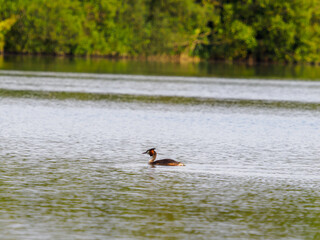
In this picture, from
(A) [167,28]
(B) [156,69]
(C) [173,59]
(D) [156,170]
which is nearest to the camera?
(D) [156,170]

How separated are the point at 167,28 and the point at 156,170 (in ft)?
346

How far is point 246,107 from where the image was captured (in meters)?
48.1

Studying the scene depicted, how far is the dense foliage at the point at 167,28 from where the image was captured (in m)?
123

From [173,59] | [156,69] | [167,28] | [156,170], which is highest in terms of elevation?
[167,28]

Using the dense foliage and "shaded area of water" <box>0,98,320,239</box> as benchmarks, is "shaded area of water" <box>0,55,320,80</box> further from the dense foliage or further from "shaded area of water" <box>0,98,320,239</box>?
"shaded area of water" <box>0,98,320,239</box>

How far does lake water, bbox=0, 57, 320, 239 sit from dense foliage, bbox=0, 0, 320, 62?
243ft

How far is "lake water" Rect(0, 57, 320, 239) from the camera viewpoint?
16.3 meters

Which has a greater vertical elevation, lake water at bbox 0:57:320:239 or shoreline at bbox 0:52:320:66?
lake water at bbox 0:57:320:239

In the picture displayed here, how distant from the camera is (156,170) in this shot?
2303 cm

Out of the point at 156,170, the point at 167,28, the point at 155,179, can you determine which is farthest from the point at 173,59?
the point at 155,179

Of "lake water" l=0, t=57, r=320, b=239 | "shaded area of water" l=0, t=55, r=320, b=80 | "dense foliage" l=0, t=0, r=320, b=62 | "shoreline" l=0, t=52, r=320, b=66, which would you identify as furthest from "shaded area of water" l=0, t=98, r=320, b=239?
"shoreline" l=0, t=52, r=320, b=66

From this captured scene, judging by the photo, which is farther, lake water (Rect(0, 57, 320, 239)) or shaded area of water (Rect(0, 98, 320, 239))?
lake water (Rect(0, 57, 320, 239))

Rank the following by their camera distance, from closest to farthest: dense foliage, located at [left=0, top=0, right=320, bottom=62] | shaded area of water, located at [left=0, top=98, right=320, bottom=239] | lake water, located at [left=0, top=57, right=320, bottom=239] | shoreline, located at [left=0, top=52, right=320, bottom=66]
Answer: shaded area of water, located at [left=0, top=98, right=320, bottom=239] < lake water, located at [left=0, top=57, right=320, bottom=239] < dense foliage, located at [left=0, top=0, right=320, bottom=62] < shoreline, located at [left=0, top=52, right=320, bottom=66]

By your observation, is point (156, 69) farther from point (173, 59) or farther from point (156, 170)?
point (156, 170)
